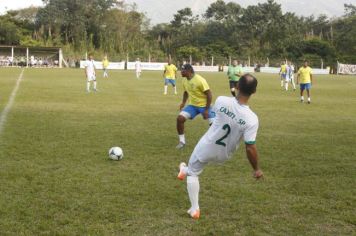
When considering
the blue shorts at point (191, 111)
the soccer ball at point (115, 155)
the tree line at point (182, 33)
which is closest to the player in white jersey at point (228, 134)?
the soccer ball at point (115, 155)

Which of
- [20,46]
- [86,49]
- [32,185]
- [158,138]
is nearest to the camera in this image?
[32,185]

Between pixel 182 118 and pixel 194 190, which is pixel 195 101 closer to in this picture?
pixel 182 118

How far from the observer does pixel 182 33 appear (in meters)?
90.9

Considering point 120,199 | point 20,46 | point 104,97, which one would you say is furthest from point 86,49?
point 120,199

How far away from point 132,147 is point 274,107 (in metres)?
10.1

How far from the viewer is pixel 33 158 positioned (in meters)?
8.66

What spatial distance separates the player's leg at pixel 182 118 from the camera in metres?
10.1

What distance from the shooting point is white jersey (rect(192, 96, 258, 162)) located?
5184 mm

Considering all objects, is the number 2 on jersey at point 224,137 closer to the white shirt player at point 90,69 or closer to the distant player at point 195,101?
the distant player at point 195,101

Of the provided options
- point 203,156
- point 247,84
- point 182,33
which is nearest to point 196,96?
point 203,156

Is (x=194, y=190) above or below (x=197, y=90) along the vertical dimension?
below

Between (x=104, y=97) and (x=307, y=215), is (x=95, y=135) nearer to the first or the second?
(x=307, y=215)

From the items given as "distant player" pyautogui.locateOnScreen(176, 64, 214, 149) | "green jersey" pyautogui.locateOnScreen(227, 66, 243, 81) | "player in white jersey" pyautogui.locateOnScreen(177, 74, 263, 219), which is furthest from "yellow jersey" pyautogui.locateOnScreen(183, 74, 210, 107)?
"green jersey" pyautogui.locateOnScreen(227, 66, 243, 81)

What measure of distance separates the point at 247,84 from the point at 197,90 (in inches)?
204
